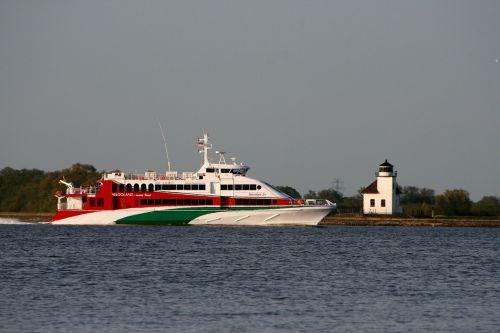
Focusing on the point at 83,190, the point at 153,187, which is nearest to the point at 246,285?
the point at 153,187

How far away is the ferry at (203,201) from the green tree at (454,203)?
2799 cm

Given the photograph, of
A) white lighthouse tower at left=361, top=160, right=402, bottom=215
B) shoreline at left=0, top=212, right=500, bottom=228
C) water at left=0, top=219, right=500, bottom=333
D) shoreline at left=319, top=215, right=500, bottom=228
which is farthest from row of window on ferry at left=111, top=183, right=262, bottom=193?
white lighthouse tower at left=361, top=160, right=402, bottom=215

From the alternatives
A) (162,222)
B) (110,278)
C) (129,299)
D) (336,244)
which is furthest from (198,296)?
(162,222)

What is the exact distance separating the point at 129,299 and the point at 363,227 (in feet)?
195

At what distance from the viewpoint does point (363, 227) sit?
9200 cm

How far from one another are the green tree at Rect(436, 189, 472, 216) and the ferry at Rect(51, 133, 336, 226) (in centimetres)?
2799

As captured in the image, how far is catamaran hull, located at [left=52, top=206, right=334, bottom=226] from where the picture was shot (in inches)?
3091

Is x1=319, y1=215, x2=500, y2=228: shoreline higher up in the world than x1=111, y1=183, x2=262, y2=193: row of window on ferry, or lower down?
lower down

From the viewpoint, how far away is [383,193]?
100m

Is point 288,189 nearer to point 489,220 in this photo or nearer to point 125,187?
point 489,220

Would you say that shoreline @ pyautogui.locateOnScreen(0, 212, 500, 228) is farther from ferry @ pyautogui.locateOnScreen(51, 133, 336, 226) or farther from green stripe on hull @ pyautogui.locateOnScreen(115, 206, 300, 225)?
green stripe on hull @ pyautogui.locateOnScreen(115, 206, 300, 225)

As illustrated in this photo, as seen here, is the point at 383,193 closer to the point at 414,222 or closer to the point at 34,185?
the point at 414,222

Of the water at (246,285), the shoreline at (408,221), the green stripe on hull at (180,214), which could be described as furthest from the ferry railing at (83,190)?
the shoreline at (408,221)

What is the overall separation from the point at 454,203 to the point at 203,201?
119ft
